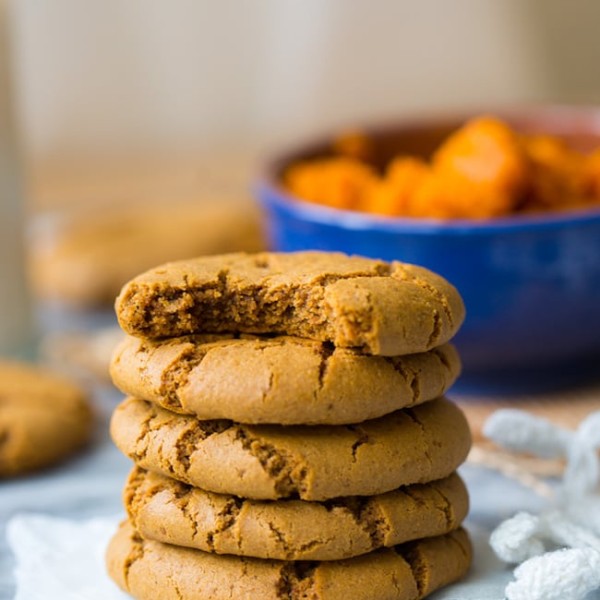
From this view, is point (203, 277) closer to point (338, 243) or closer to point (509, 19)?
point (338, 243)

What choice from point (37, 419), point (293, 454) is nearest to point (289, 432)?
point (293, 454)

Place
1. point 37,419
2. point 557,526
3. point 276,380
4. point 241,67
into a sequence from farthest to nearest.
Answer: point 241,67 < point 37,419 < point 557,526 < point 276,380

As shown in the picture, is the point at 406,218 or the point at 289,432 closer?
the point at 289,432

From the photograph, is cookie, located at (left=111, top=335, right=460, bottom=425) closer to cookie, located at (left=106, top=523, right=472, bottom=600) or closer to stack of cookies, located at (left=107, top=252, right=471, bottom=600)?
stack of cookies, located at (left=107, top=252, right=471, bottom=600)

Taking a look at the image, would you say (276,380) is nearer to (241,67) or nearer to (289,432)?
(289,432)

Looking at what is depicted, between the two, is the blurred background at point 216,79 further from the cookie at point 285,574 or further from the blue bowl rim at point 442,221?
the cookie at point 285,574

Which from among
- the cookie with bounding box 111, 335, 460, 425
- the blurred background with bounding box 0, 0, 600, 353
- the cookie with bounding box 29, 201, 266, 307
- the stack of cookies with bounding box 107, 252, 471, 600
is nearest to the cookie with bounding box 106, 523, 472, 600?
the stack of cookies with bounding box 107, 252, 471, 600

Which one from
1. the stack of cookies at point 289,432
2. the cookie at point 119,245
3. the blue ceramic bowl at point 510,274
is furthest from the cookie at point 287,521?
the cookie at point 119,245

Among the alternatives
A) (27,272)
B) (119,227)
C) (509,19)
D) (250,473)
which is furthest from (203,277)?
(509,19)
